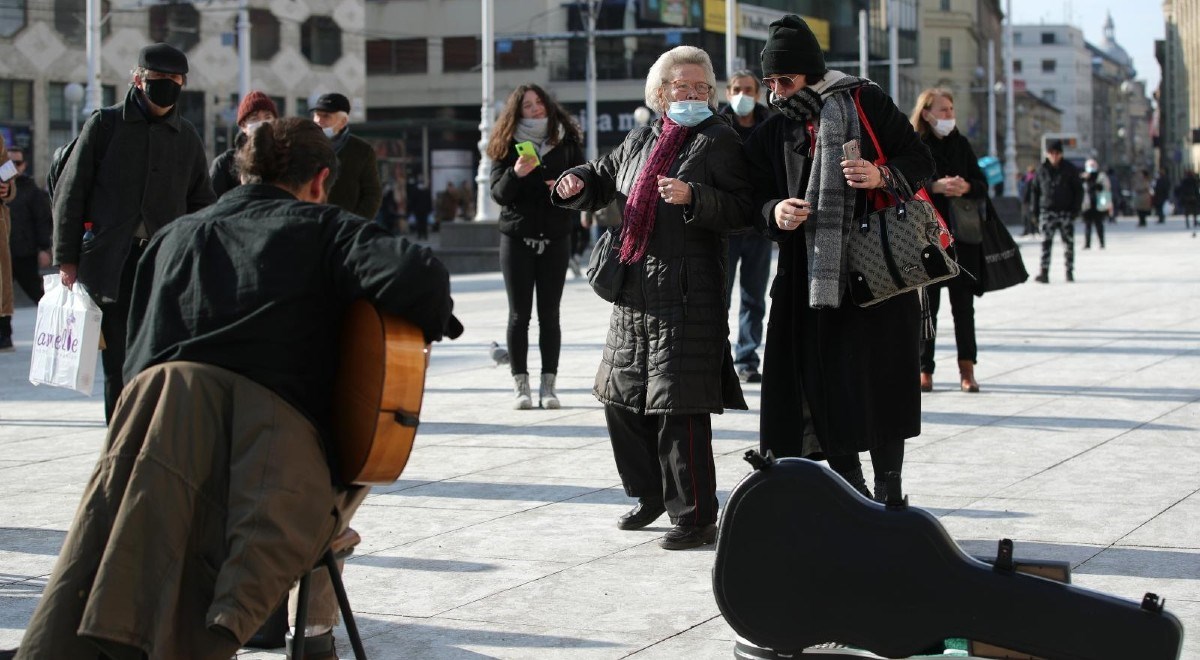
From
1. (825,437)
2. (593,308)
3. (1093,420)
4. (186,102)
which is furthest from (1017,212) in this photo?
(825,437)

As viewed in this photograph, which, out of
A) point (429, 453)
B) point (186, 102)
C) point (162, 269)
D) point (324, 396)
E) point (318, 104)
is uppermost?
point (186, 102)

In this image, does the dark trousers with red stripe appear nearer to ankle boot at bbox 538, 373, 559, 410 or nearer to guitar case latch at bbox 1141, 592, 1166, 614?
guitar case latch at bbox 1141, 592, 1166, 614

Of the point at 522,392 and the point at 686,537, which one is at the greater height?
the point at 522,392

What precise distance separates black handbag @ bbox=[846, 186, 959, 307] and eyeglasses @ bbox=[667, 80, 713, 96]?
0.96 meters

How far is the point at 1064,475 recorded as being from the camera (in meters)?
7.11

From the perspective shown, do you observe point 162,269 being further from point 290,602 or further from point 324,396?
point 290,602

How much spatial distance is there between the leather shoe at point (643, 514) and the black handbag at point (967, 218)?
388 cm

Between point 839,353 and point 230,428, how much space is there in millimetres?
2370

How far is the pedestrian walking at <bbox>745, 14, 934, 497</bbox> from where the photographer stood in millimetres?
5309

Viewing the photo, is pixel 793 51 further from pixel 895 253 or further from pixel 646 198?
pixel 646 198

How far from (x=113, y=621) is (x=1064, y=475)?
4.72m

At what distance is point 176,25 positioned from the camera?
51156mm

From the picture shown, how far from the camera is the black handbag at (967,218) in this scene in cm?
942

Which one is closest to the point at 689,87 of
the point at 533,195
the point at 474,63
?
the point at 533,195
